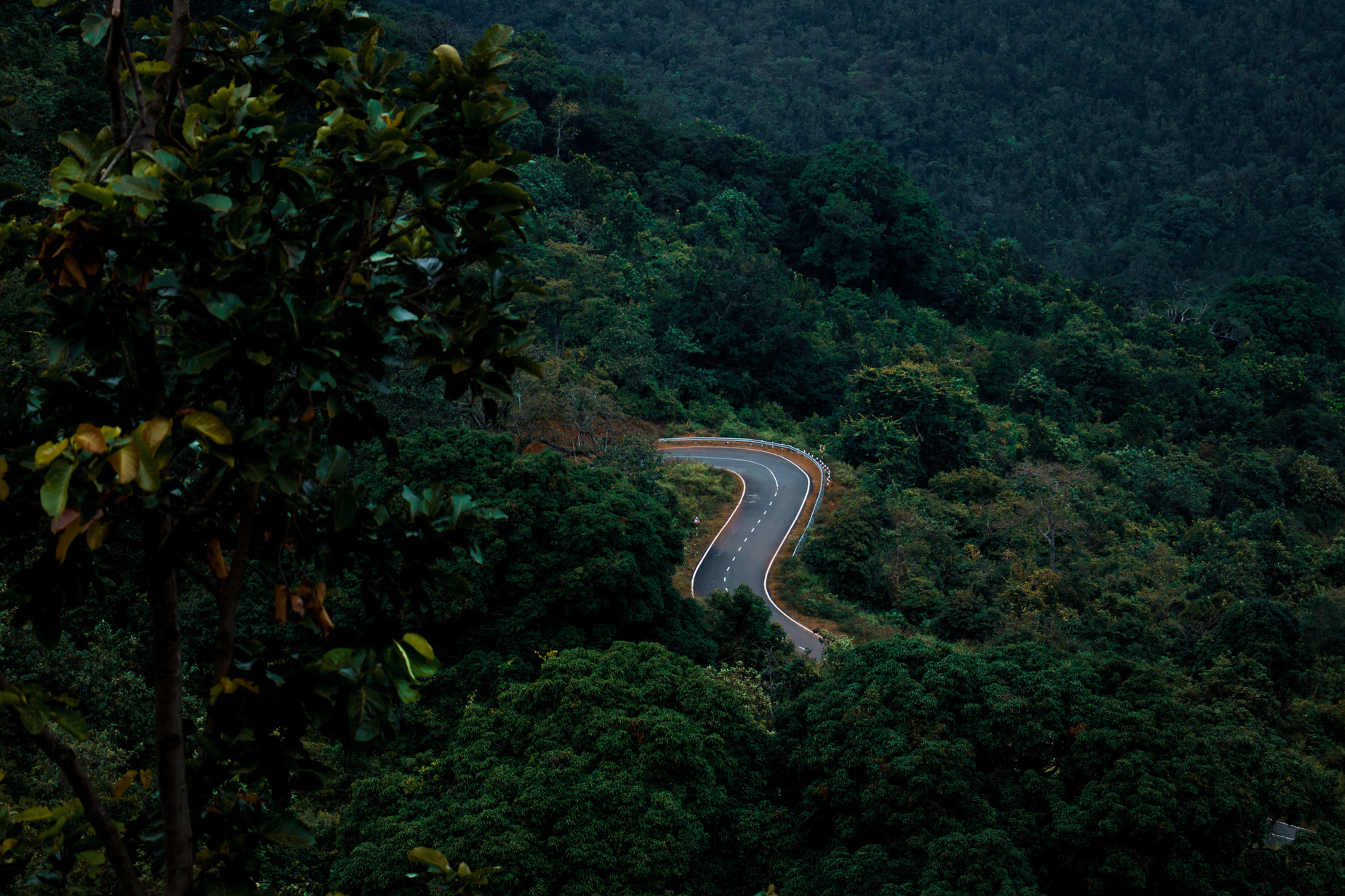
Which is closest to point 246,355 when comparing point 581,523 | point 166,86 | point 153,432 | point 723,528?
point 153,432

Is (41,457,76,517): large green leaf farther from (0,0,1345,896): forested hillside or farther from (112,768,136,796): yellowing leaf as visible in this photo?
(112,768,136,796): yellowing leaf

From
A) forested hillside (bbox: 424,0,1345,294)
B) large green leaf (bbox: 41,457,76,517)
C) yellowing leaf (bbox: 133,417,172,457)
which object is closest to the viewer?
large green leaf (bbox: 41,457,76,517)

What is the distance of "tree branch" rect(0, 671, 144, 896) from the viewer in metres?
2.49

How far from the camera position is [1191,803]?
8617 mm

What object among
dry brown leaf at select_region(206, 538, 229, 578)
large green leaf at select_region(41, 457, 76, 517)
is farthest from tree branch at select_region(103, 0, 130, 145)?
dry brown leaf at select_region(206, 538, 229, 578)

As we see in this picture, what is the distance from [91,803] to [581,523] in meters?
11.4

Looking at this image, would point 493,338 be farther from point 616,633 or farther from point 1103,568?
point 1103,568

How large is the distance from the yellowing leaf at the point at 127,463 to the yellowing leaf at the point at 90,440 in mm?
34

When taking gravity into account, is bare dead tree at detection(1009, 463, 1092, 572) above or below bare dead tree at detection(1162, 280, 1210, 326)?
below

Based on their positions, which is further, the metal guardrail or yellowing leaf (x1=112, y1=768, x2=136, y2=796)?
the metal guardrail

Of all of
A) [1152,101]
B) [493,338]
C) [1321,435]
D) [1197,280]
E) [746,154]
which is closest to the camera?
[493,338]

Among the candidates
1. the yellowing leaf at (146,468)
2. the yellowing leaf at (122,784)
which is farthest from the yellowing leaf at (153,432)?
the yellowing leaf at (122,784)

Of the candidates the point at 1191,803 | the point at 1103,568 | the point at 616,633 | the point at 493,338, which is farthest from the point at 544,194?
the point at 493,338

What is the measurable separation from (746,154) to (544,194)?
15953 mm
